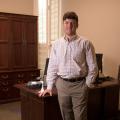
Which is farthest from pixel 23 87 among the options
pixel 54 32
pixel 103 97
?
pixel 54 32

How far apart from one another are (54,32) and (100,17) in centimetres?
162

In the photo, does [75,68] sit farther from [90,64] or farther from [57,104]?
[57,104]

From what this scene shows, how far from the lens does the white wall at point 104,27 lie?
4723 millimetres

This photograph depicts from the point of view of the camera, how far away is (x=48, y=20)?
628 centimetres

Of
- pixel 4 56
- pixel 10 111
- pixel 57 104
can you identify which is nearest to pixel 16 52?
pixel 4 56

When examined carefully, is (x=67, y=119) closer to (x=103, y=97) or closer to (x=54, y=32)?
(x=103, y=97)

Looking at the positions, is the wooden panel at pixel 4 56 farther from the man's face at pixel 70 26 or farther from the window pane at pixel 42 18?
the man's face at pixel 70 26

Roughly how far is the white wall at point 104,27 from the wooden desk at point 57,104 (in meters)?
0.92

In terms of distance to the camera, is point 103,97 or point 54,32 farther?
point 54,32

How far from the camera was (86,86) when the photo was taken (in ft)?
7.70

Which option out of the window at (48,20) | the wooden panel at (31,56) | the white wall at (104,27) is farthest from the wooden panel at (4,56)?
the white wall at (104,27)

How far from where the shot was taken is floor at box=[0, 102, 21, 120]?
429 centimetres

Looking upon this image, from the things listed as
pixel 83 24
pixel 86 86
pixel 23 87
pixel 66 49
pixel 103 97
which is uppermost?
pixel 83 24

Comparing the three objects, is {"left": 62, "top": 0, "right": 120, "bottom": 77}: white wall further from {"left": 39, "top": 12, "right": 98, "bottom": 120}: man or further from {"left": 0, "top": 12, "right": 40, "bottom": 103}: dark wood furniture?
{"left": 39, "top": 12, "right": 98, "bottom": 120}: man
